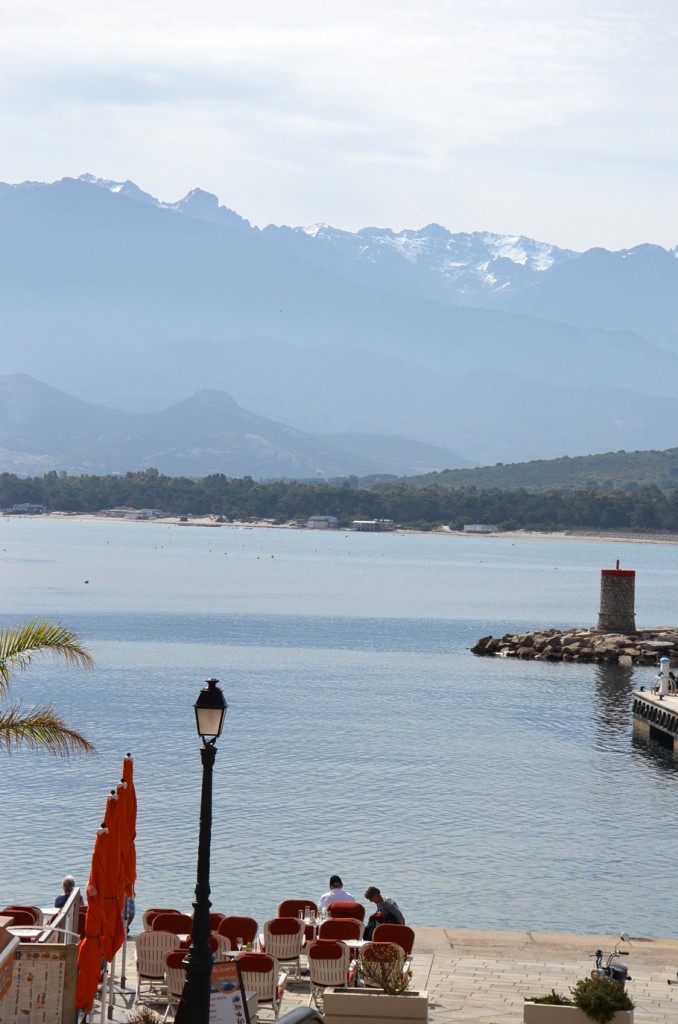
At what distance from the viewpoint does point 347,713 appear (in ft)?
162

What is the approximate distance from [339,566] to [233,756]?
115m

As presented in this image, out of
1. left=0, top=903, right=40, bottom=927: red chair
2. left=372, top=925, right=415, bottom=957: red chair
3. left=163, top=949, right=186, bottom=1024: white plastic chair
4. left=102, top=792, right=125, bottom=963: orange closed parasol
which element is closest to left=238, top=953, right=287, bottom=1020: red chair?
left=163, top=949, right=186, bottom=1024: white plastic chair

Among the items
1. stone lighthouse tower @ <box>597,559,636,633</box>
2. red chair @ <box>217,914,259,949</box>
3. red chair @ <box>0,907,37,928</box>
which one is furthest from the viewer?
stone lighthouse tower @ <box>597,559,636,633</box>

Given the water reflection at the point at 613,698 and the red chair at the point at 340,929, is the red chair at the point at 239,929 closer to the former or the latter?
the red chair at the point at 340,929

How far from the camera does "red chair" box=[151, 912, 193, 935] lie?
16.4 metres

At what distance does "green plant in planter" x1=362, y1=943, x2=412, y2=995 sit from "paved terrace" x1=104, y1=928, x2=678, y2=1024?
2.08ft

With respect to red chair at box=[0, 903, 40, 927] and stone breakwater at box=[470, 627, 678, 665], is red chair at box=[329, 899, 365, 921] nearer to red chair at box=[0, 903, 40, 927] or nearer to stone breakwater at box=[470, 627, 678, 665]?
red chair at box=[0, 903, 40, 927]

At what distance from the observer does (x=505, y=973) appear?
1648 centimetres

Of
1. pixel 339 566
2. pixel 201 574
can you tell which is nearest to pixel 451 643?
pixel 201 574

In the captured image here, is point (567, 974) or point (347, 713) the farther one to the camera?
point (347, 713)

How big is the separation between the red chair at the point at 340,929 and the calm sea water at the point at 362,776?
693 centimetres

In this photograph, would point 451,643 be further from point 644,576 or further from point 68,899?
point 644,576

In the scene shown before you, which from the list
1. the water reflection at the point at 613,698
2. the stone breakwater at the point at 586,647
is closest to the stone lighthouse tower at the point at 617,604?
the stone breakwater at the point at 586,647

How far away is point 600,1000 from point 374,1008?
2.07 meters
